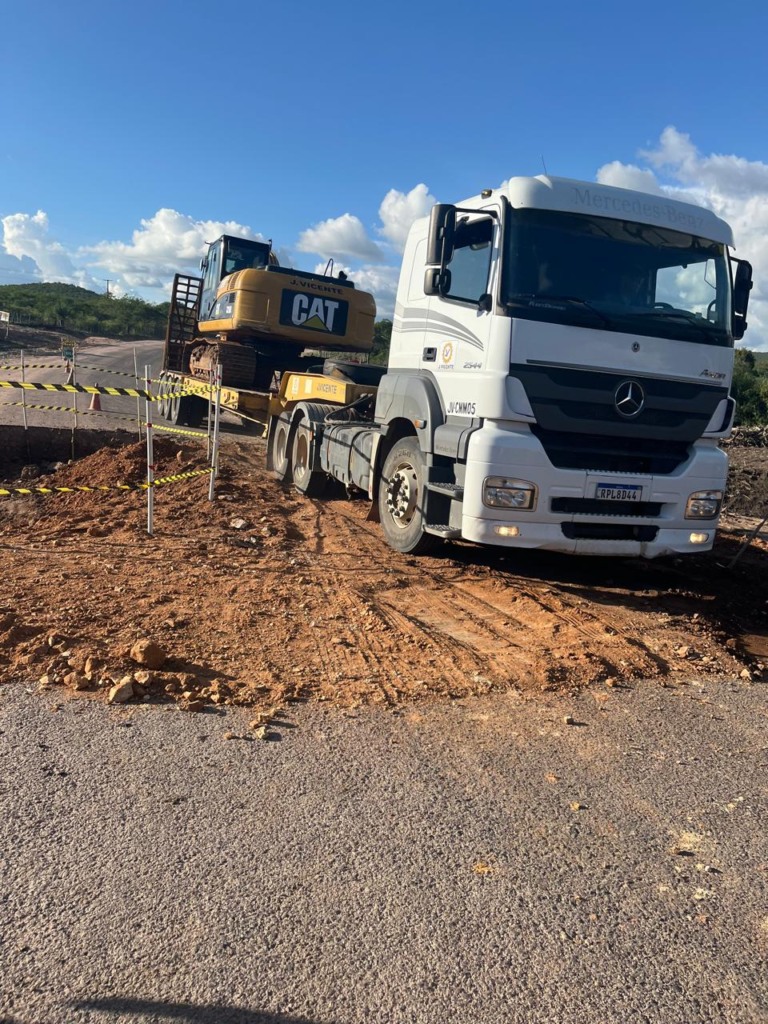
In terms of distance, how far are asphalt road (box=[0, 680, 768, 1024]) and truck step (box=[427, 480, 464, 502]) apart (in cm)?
233

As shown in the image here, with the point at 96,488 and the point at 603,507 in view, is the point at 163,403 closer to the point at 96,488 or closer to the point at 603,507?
the point at 96,488

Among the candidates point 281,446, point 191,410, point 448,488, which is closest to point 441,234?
point 448,488

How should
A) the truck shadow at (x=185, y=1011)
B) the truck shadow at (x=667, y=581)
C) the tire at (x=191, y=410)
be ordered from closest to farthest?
the truck shadow at (x=185, y=1011), the truck shadow at (x=667, y=581), the tire at (x=191, y=410)

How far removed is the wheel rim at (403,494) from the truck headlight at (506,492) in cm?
128

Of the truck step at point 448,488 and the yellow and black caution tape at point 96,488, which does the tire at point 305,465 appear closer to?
the yellow and black caution tape at point 96,488

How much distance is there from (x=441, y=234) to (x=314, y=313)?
27.5 ft

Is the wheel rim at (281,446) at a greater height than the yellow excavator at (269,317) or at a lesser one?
lesser

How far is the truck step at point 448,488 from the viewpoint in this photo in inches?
250

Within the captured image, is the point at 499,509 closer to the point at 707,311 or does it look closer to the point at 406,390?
the point at 406,390

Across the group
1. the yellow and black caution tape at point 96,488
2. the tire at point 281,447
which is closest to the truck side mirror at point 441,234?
the yellow and black caution tape at point 96,488

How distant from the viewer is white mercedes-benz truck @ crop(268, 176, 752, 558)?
6.04 metres

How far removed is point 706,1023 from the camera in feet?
7.65

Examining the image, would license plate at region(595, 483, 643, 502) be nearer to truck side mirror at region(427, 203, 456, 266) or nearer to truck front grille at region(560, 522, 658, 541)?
truck front grille at region(560, 522, 658, 541)

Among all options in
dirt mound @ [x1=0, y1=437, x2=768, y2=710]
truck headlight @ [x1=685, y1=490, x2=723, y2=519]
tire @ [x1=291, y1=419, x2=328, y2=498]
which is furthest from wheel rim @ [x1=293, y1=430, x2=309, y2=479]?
truck headlight @ [x1=685, y1=490, x2=723, y2=519]
